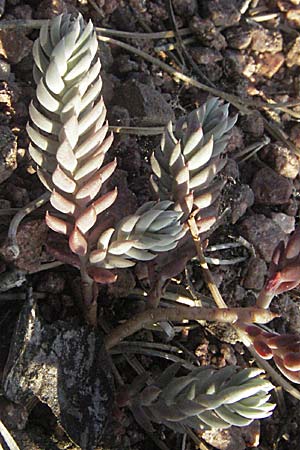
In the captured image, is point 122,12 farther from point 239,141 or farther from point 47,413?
point 47,413

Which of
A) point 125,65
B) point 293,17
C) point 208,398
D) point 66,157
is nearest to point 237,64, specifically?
point 293,17

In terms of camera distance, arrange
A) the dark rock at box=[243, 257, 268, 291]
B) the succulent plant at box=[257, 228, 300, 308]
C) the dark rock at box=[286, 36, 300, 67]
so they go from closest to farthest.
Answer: the succulent plant at box=[257, 228, 300, 308] → the dark rock at box=[243, 257, 268, 291] → the dark rock at box=[286, 36, 300, 67]

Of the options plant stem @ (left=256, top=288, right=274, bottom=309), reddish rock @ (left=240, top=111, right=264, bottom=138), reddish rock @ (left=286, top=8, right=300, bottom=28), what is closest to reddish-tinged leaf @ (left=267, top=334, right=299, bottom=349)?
plant stem @ (left=256, top=288, right=274, bottom=309)

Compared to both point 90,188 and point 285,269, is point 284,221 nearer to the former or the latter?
point 285,269

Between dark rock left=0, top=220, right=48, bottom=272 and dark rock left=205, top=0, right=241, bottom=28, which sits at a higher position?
dark rock left=205, top=0, right=241, bottom=28

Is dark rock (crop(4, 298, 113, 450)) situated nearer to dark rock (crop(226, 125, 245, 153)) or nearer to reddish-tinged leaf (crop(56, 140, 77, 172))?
reddish-tinged leaf (crop(56, 140, 77, 172))

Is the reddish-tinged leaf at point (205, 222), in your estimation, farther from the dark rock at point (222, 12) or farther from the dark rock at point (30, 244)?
the dark rock at point (222, 12)

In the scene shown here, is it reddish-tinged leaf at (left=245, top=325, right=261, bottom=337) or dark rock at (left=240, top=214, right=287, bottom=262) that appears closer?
reddish-tinged leaf at (left=245, top=325, right=261, bottom=337)

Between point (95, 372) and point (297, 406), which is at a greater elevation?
point (95, 372)

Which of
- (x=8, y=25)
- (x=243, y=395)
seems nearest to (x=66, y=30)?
(x=8, y=25)
